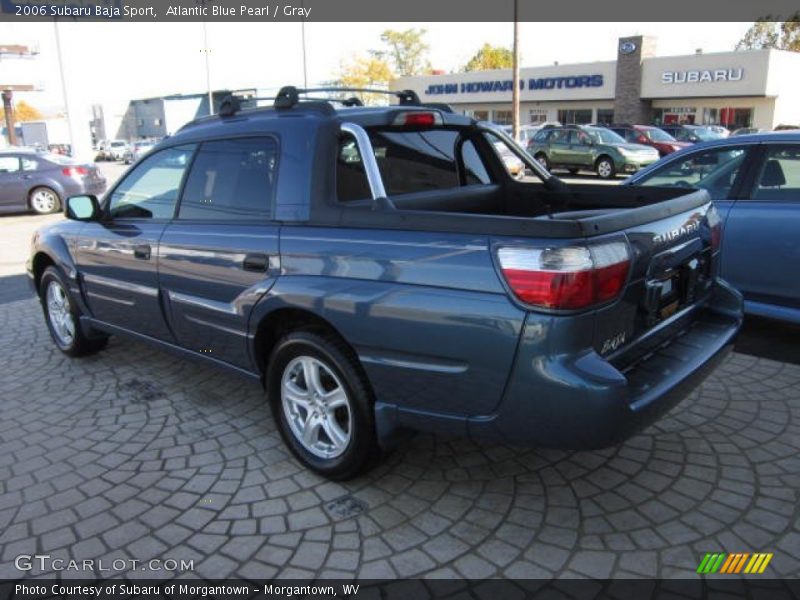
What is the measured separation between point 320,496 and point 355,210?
140 cm

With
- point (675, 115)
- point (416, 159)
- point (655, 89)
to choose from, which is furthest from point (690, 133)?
point (416, 159)

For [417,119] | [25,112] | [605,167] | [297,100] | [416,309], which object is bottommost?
[605,167]

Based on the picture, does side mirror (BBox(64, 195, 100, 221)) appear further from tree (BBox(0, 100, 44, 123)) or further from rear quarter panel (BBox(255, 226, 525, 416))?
tree (BBox(0, 100, 44, 123))

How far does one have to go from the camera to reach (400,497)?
3.23m

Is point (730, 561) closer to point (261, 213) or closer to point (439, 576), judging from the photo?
point (439, 576)

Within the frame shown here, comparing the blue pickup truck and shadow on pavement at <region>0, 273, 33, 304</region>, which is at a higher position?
the blue pickup truck

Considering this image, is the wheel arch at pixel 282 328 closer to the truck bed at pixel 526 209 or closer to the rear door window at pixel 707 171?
the truck bed at pixel 526 209

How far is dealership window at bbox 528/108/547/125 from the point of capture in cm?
4466

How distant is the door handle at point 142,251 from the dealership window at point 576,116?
134 feet

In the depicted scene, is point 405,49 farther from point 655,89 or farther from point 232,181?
point 232,181

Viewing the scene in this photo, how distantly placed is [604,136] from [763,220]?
17.6m

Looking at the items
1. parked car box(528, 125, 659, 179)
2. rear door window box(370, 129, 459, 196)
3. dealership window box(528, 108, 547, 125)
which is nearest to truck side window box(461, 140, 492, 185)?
rear door window box(370, 129, 459, 196)

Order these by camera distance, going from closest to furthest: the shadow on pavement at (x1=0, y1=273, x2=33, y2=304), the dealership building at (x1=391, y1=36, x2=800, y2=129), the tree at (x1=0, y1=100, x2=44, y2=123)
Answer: the shadow on pavement at (x1=0, y1=273, x2=33, y2=304) < the dealership building at (x1=391, y1=36, x2=800, y2=129) < the tree at (x1=0, y1=100, x2=44, y2=123)

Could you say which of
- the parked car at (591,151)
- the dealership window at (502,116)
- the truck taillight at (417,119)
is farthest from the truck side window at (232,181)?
the dealership window at (502,116)
